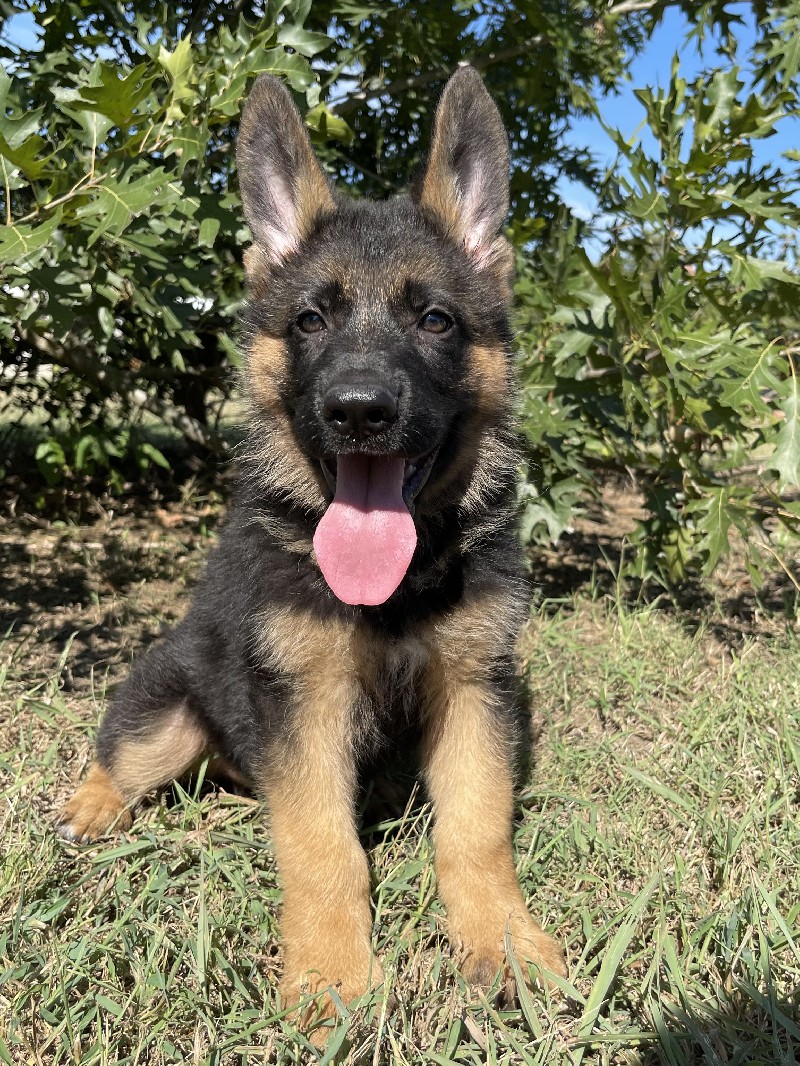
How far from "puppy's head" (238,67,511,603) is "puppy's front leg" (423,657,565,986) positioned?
507mm

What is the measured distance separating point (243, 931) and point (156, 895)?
29 centimetres

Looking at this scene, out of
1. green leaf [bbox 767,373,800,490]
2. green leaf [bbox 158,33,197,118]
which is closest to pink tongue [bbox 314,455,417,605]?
green leaf [bbox 158,33,197,118]

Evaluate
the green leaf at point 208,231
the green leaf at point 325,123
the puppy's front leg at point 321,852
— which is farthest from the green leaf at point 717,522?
the green leaf at point 208,231

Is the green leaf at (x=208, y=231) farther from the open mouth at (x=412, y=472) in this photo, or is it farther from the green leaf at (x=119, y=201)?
the open mouth at (x=412, y=472)

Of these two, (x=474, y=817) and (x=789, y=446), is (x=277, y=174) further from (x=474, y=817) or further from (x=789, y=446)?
(x=789, y=446)

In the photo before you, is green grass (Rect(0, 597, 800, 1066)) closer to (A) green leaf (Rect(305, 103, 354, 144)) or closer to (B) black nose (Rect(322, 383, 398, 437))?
(B) black nose (Rect(322, 383, 398, 437))

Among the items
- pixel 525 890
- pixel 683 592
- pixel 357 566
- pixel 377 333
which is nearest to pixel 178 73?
pixel 377 333

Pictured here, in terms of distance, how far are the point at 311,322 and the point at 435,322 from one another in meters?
0.43

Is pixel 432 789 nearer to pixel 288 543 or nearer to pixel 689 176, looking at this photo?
pixel 288 543

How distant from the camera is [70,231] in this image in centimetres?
362

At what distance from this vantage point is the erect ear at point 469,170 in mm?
2969

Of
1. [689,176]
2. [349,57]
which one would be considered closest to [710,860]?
[689,176]

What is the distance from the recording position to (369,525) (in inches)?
105

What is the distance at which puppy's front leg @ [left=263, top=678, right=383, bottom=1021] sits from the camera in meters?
2.36
